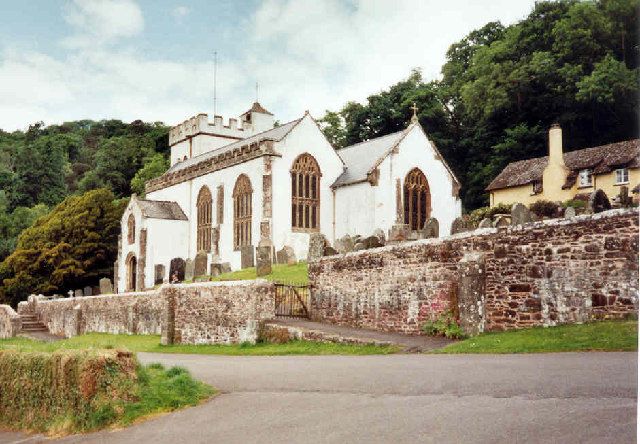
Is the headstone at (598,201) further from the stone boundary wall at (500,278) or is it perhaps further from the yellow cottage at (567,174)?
the yellow cottage at (567,174)

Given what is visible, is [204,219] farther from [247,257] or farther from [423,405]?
[423,405]

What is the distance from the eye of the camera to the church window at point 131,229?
53.2m

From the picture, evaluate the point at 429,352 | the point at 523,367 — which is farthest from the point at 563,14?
the point at 523,367

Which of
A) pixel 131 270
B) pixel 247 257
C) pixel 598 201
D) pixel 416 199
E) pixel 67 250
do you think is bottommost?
pixel 131 270

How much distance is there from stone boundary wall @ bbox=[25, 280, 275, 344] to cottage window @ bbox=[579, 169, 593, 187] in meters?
27.5

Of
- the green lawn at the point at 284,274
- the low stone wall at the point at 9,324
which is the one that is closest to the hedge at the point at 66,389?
the green lawn at the point at 284,274

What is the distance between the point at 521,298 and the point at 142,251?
127 ft

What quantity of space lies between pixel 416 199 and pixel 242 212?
11.3 metres

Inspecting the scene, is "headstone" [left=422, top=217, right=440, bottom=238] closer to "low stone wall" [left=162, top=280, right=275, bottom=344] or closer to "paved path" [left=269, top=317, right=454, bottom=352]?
"paved path" [left=269, top=317, right=454, bottom=352]

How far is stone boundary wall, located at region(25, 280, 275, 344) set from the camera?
72.0ft

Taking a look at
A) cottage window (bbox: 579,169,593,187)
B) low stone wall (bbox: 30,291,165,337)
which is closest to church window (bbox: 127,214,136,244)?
low stone wall (bbox: 30,291,165,337)

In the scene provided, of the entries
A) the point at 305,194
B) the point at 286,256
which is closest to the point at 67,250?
the point at 305,194

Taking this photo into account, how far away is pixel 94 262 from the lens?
2199 inches

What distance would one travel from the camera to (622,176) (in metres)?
41.3
